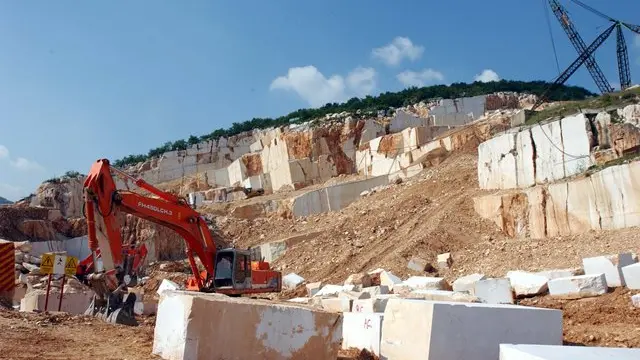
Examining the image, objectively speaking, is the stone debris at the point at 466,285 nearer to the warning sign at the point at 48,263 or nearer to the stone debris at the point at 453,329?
the stone debris at the point at 453,329

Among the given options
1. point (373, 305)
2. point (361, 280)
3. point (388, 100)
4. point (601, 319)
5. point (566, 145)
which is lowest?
point (601, 319)

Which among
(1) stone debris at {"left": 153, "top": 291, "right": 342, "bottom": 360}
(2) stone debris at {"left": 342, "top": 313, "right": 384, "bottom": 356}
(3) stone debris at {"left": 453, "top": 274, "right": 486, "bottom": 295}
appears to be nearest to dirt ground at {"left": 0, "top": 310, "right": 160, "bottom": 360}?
(1) stone debris at {"left": 153, "top": 291, "right": 342, "bottom": 360}

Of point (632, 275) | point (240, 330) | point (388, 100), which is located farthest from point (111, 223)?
point (388, 100)

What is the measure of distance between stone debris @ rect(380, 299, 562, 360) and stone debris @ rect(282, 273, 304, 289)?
12657 millimetres

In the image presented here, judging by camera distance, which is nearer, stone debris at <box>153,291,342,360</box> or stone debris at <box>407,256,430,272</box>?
stone debris at <box>153,291,342,360</box>

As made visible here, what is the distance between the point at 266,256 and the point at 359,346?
17.5 meters

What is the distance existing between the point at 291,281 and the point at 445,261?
16.5 ft

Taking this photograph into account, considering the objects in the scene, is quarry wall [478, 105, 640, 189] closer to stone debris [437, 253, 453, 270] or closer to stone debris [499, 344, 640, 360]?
stone debris [437, 253, 453, 270]

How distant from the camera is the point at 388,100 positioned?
6706 centimetres

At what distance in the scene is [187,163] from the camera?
178ft

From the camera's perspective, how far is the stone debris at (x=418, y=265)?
56.1ft

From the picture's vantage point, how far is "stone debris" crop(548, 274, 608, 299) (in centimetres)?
1048

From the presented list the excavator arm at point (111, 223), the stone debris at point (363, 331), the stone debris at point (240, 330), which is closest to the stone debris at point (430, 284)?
the excavator arm at point (111, 223)

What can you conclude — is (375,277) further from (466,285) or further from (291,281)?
(466,285)
